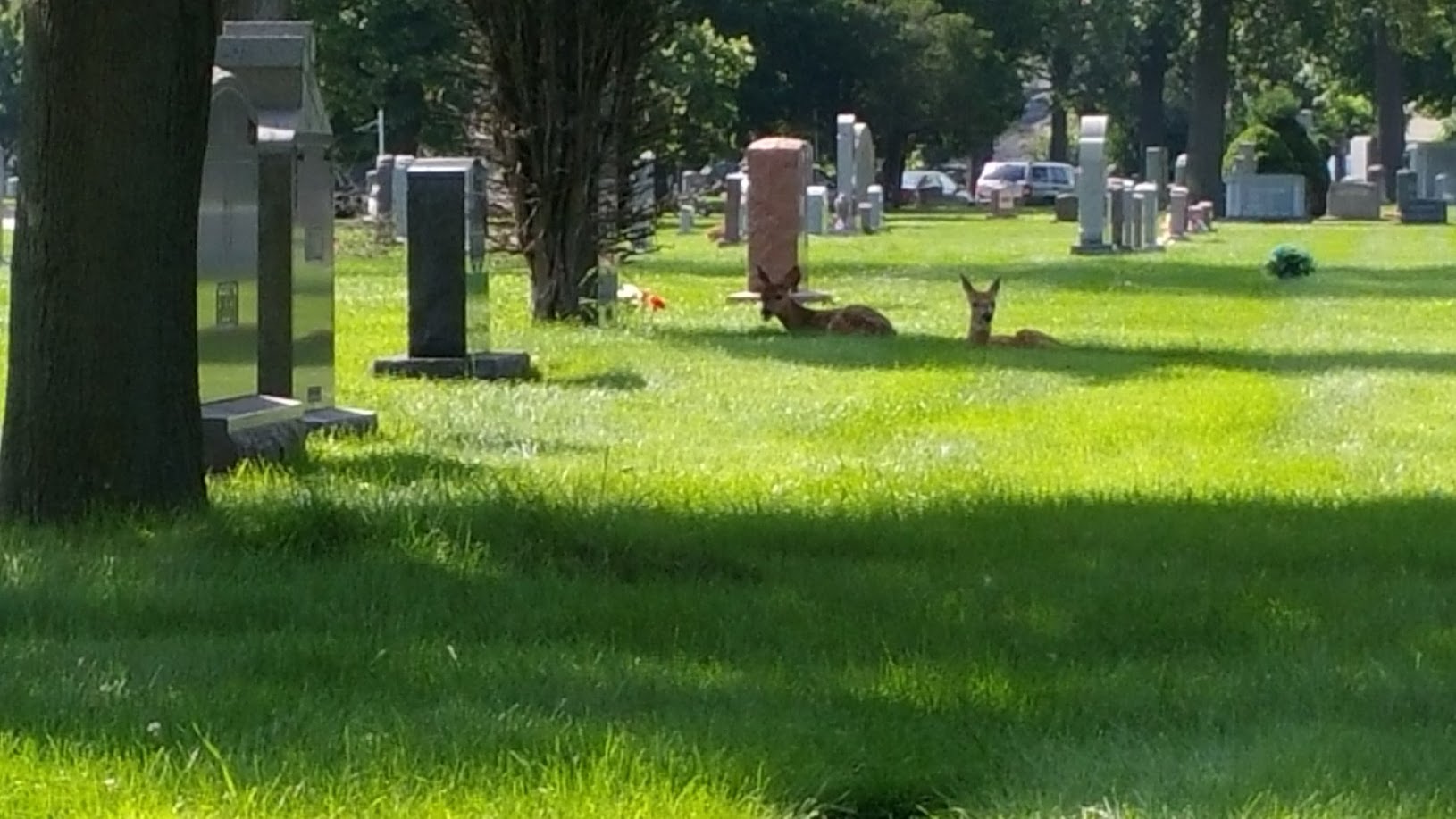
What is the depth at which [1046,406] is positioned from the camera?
14.8 meters

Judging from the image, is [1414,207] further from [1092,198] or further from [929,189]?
[929,189]

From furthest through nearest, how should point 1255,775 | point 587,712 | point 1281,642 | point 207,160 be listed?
point 207,160
point 1281,642
point 587,712
point 1255,775

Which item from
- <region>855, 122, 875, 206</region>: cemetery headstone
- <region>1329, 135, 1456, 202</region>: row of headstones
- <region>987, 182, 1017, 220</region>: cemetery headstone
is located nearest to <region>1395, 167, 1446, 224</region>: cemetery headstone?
<region>987, 182, 1017, 220</region>: cemetery headstone

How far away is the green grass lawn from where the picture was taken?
549 cm

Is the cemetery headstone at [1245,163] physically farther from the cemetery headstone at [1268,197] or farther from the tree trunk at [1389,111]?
the tree trunk at [1389,111]

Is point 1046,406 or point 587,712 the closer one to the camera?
point 587,712

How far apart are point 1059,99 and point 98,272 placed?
92.0 meters

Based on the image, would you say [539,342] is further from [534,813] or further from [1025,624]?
[534,813]

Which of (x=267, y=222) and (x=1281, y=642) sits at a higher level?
(x=267, y=222)

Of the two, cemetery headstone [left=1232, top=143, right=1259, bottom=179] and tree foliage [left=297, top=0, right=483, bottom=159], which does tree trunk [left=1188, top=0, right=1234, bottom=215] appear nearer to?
cemetery headstone [left=1232, top=143, right=1259, bottom=179]

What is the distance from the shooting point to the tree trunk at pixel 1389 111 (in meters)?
79.2

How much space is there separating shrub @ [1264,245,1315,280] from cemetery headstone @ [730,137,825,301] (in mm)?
8559

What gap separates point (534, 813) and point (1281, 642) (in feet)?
9.56

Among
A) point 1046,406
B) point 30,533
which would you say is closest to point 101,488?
point 30,533
